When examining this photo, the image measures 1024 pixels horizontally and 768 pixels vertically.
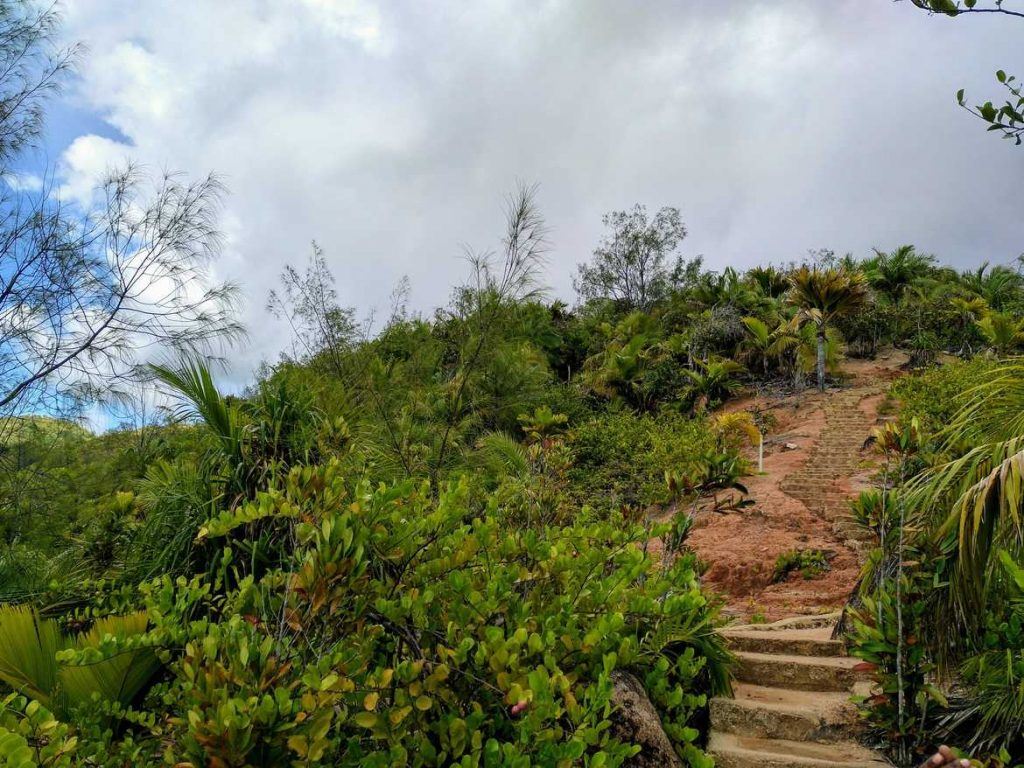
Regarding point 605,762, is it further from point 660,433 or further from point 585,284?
point 585,284

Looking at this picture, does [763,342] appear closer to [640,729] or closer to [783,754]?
[783,754]

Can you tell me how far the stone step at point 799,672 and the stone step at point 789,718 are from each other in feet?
0.66

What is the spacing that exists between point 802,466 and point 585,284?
49.9 feet

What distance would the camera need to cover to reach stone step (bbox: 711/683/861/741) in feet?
12.0

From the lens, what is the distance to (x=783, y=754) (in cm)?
348

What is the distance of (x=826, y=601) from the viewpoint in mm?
6578

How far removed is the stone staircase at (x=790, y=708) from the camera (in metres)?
3.44

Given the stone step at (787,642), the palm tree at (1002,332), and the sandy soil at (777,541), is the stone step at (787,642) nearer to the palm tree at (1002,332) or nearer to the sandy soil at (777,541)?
the sandy soil at (777,541)

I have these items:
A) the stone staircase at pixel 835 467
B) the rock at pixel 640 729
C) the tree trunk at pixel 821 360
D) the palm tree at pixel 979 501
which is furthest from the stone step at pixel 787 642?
the tree trunk at pixel 821 360

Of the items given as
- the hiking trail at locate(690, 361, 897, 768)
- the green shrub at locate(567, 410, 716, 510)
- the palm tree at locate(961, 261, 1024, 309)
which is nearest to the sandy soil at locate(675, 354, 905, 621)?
the hiking trail at locate(690, 361, 897, 768)

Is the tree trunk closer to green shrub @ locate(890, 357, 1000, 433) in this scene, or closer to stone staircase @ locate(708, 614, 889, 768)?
green shrub @ locate(890, 357, 1000, 433)

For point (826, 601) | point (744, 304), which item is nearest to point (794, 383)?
point (744, 304)

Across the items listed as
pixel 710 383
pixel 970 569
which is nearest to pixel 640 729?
pixel 970 569

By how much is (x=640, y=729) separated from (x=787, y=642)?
2390 mm
